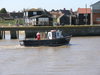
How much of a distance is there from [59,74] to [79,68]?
93.6 inches

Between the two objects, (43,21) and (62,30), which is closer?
(62,30)

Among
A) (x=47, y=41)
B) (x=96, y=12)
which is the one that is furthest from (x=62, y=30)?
(x=47, y=41)

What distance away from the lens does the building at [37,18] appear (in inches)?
3159

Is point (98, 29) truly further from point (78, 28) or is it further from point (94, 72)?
point (94, 72)

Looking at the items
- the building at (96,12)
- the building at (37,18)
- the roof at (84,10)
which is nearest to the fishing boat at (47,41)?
the building at (37,18)

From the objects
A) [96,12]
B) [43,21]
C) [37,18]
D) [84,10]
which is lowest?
[43,21]

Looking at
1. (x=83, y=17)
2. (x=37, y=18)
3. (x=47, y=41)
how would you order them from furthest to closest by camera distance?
(x=83, y=17) < (x=37, y=18) < (x=47, y=41)

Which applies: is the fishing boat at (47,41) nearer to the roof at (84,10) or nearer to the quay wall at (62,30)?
the quay wall at (62,30)

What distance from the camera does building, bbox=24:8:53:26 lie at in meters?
80.2

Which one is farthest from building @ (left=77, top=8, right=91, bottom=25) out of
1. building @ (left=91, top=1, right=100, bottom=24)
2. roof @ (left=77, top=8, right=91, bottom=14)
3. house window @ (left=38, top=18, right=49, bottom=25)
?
house window @ (left=38, top=18, right=49, bottom=25)

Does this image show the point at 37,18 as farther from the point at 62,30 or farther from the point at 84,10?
the point at 62,30

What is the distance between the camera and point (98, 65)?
25.4 meters

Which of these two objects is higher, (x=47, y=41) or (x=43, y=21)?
(x=43, y=21)

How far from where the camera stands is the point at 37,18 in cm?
8244
